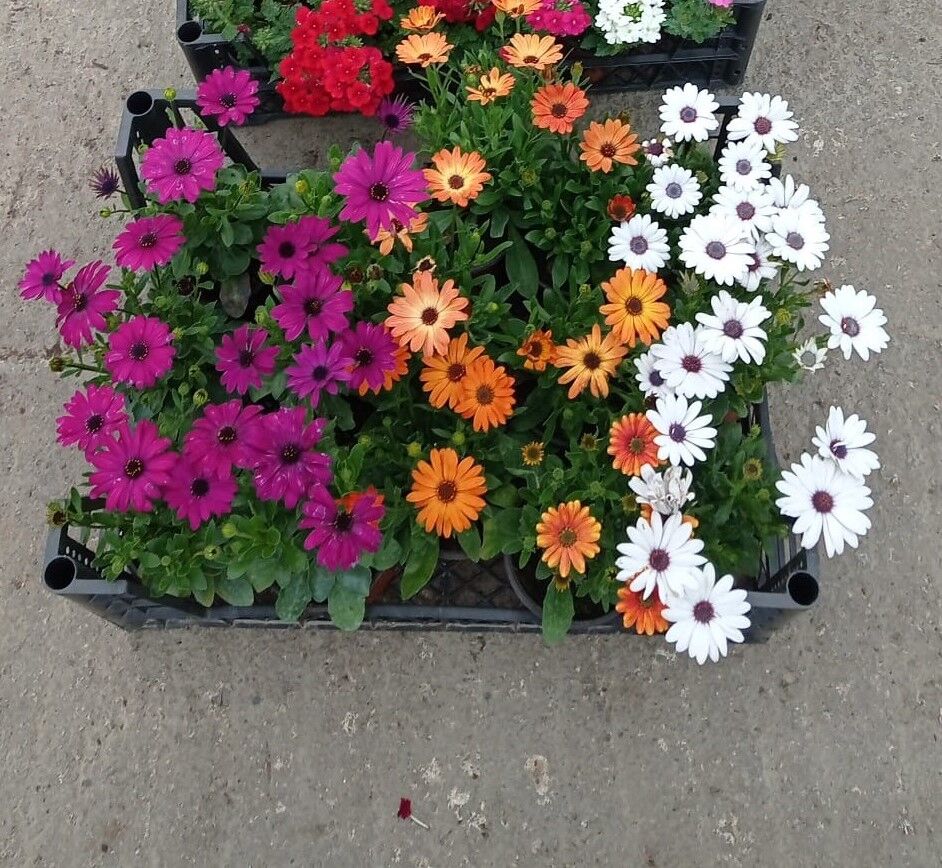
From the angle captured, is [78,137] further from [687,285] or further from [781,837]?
[781,837]

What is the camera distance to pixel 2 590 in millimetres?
2281

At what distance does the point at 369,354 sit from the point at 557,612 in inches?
27.1

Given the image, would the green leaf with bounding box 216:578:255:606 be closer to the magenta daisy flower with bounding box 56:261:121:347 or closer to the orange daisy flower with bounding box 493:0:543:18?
the magenta daisy flower with bounding box 56:261:121:347

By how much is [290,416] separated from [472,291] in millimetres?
648

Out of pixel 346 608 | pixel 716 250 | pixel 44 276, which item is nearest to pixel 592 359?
pixel 716 250

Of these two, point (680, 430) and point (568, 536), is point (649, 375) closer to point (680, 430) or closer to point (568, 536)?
point (680, 430)

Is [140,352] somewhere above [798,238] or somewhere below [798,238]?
below

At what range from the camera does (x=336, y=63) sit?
220 centimetres

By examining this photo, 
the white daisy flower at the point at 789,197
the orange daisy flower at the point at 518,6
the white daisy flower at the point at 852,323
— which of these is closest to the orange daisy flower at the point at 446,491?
the white daisy flower at the point at 852,323

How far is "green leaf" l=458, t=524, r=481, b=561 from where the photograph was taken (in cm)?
174

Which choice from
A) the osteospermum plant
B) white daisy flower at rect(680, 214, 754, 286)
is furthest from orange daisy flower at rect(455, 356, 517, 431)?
white daisy flower at rect(680, 214, 754, 286)

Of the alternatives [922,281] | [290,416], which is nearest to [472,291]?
[290,416]

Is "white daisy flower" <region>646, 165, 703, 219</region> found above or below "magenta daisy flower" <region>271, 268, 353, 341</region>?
above

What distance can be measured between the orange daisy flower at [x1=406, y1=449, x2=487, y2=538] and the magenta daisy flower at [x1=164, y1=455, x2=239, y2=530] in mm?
346
